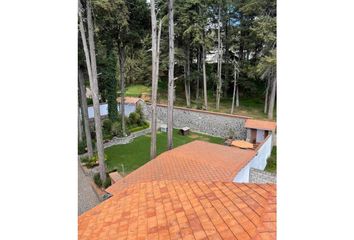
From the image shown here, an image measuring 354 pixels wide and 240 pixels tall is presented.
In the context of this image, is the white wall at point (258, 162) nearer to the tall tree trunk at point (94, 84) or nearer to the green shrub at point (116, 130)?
the tall tree trunk at point (94, 84)

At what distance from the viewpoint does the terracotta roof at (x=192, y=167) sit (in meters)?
6.09

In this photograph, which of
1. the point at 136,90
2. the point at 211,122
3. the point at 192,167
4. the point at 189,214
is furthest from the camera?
the point at 136,90

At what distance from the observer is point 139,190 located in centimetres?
390

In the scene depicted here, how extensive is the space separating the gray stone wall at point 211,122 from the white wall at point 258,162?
275 cm

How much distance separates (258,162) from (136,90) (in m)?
18.2

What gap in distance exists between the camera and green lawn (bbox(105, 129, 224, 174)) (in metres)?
10.2

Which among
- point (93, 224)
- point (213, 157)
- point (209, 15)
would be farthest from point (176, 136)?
point (93, 224)

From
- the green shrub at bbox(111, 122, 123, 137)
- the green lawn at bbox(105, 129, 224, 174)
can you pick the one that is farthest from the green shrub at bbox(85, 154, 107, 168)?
the green shrub at bbox(111, 122, 123, 137)

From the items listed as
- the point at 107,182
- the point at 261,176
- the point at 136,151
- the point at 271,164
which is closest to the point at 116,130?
the point at 136,151

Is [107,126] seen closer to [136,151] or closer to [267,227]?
[136,151]

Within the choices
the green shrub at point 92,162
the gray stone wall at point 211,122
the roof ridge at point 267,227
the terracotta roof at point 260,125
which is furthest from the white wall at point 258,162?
the green shrub at point 92,162

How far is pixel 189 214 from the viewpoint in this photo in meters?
2.54
